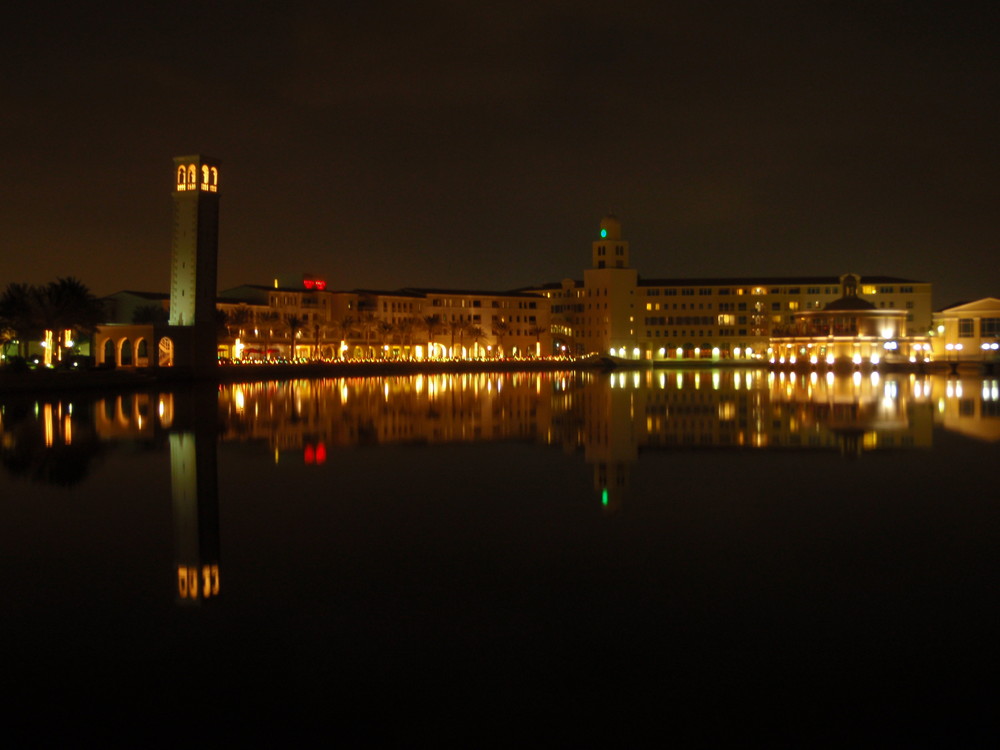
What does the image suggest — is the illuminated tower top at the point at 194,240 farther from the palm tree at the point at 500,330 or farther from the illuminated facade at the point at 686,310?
the illuminated facade at the point at 686,310

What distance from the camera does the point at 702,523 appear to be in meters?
10.3

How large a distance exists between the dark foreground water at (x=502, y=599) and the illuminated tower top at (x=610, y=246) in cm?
9794

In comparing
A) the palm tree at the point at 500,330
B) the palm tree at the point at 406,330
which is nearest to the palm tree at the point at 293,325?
the palm tree at the point at 406,330

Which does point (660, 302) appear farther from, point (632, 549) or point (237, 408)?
point (632, 549)

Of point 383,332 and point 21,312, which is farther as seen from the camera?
point 383,332

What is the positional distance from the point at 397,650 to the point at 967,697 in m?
3.42

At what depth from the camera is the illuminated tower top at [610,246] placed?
11281cm

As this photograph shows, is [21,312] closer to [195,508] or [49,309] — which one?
[49,309]

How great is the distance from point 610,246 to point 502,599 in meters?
108

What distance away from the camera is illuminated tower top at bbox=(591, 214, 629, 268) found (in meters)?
113

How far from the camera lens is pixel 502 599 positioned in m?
7.27

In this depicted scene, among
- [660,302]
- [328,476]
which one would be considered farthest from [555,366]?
[328,476]

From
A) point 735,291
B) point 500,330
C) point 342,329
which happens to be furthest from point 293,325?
point 735,291

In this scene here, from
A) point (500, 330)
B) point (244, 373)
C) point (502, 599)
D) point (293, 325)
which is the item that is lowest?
point (502, 599)
